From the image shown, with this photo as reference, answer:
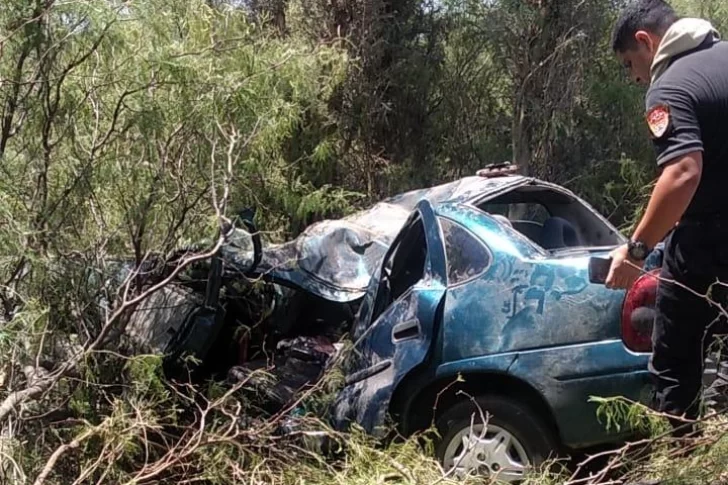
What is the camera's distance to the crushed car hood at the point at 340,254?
195 inches

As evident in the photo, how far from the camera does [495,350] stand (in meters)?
3.66

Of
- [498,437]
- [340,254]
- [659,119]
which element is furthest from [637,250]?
[340,254]

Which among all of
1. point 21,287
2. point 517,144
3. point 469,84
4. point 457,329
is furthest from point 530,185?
point 469,84

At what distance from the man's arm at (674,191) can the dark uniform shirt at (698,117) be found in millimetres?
31

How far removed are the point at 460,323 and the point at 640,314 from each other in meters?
0.76

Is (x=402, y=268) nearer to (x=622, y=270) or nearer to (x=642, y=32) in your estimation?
(x=622, y=270)

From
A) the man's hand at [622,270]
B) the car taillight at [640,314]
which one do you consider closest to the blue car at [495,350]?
the car taillight at [640,314]

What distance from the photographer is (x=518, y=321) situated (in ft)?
11.9

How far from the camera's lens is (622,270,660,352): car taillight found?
3404 millimetres

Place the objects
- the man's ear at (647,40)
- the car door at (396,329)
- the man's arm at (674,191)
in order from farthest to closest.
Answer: the car door at (396,329) < the man's ear at (647,40) < the man's arm at (674,191)

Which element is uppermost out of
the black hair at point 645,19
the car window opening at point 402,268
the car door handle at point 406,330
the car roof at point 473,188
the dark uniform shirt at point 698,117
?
the black hair at point 645,19

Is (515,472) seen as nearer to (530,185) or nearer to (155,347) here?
(530,185)

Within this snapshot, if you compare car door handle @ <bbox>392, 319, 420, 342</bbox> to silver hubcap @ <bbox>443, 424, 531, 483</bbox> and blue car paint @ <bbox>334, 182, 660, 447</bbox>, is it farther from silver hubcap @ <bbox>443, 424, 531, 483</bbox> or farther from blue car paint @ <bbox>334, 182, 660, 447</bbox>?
silver hubcap @ <bbox>443, 424, 531, 483</bbox>

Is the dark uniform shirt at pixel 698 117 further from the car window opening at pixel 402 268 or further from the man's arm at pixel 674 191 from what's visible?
the car window opening at pixel 402 268
